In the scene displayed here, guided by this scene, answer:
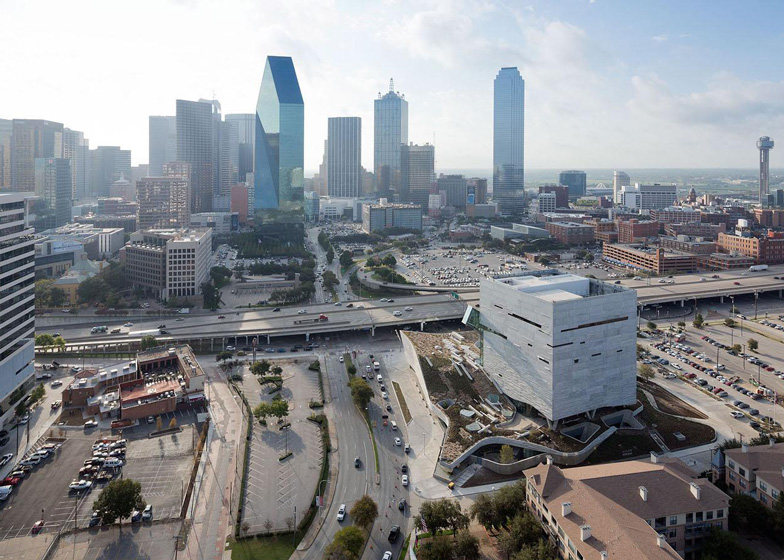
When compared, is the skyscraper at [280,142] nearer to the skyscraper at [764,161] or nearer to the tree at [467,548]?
the tree at [467,548]

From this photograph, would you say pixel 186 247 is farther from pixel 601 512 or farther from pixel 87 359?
pixel 601 512

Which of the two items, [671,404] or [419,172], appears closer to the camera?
[671,404]

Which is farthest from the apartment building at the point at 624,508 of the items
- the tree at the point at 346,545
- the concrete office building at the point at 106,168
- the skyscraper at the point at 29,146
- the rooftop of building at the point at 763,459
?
the concrete office building at the point at 106,168

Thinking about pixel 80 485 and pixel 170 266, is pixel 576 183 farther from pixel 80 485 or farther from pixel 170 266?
pixel 80 485

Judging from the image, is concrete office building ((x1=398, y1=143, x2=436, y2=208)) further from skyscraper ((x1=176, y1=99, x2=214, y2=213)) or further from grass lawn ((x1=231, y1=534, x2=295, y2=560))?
grass lawn ((x1=231, y1=534, x2=295, y2=560))

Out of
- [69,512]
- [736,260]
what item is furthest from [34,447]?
[736,260]

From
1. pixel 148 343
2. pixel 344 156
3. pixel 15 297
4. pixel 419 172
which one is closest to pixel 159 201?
pixel 148 343
